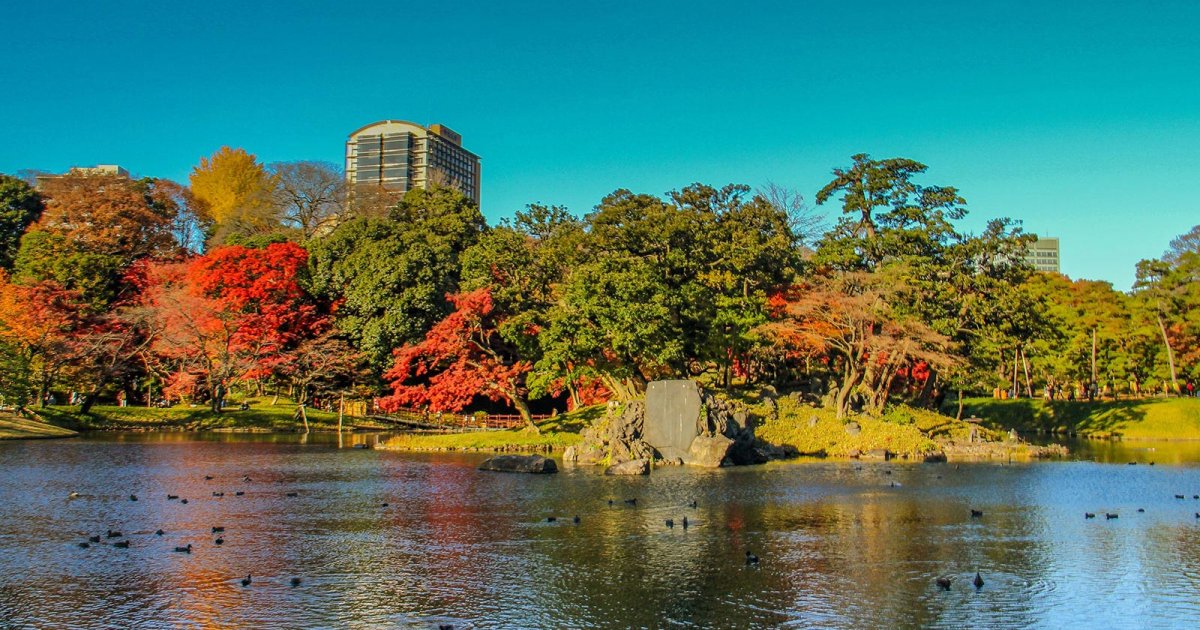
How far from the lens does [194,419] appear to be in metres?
56.2

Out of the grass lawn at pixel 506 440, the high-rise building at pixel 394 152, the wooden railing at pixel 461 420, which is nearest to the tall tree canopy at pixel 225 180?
the wooden railing at pixel 461 420

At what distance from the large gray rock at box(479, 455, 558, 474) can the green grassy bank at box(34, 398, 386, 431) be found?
25.3 metres

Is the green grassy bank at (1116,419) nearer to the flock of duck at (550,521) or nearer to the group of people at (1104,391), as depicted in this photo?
the group of people at (1104,391)

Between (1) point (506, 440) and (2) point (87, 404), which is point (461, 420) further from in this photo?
(2) point (87, 404)

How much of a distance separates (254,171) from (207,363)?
44.1 m

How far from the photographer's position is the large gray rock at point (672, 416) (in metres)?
36.2

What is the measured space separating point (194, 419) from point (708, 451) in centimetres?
3729

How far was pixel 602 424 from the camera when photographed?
39625 millimetres

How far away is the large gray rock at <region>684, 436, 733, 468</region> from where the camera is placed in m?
34.8

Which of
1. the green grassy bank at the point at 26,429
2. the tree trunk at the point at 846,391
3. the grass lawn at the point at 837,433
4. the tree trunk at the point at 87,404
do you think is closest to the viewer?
the grass lawn at the point at 837,433

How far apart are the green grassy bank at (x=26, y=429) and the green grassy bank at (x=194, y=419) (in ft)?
12.1

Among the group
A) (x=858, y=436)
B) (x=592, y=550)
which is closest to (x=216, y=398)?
(x=858, y=436)

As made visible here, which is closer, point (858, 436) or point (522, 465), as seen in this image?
point (522, 465)

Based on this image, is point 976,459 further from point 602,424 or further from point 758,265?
point 602,424
